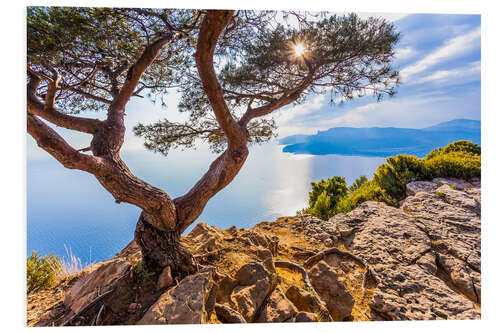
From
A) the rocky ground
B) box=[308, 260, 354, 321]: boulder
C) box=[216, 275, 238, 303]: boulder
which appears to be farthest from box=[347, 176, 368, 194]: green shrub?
box=[216, 275, 238, 303]: boulder

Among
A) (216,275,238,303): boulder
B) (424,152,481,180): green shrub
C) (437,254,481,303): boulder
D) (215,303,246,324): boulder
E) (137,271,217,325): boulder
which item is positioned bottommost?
(437,254,481,303): boulder

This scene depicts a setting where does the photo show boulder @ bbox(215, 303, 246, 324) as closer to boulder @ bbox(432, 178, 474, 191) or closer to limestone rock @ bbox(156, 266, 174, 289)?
limestone rock @ bbox(156, 266, 174, 289)

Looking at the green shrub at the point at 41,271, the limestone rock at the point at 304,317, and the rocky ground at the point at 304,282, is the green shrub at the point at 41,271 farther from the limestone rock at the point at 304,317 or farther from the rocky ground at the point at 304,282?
the limestone rock at the point at 304,317

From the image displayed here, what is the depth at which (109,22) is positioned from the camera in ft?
4.60

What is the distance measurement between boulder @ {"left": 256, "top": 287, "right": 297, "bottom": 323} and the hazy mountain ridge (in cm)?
→ 235

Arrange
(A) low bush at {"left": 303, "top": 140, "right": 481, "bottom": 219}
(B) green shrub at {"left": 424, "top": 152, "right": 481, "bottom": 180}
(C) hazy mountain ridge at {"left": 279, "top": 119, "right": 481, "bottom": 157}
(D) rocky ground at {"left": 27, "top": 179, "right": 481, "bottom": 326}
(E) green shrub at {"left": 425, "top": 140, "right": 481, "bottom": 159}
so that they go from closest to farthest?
(D) rocky ground at {"left": 27, "top": 179, "right": 481, "bottom": 326} → (C) hazy mountain ridge at {"left": 279, "top": 119, "right": 481, "bottom": 157} → (A) low bush at {"left": 303, "top": 140, "right": 481, "bottom": 219} → (B) green shrub at {"left": 424, "top": 152, "right": 481, "bottom": 180} → (E) green shrub at {"left": 425, "top": 140, "right": 481, "bottom": 159}

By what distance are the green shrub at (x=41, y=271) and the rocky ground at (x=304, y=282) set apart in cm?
12

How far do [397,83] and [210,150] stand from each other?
2.47 meters

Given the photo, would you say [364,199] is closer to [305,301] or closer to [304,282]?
[304,282]

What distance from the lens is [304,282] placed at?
1.53 meters

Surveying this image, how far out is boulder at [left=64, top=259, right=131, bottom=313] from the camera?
1224mm

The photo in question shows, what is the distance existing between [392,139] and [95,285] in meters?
4.44
